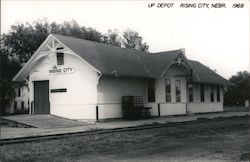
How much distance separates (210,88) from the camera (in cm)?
3506

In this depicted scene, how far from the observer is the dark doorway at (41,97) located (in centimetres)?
2462

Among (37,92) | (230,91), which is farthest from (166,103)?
(230,91)

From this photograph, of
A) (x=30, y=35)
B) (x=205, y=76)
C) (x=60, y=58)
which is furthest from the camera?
(x=30, y=35)

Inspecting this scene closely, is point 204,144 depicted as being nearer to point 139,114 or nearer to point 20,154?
point 20,154

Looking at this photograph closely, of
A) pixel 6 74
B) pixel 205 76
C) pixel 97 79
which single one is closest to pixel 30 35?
pixel 6 74

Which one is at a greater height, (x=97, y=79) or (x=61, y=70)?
(x=61, y=70)

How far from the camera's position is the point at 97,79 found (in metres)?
22.1

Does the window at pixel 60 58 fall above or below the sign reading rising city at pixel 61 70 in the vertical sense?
above

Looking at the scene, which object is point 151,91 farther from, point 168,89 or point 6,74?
point 6,74

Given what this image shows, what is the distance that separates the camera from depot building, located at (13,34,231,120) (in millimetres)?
22609

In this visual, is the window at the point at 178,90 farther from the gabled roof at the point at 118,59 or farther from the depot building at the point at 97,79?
the gabled roof at the point at 118,59

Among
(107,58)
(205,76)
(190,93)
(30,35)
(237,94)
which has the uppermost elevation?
(30,35)

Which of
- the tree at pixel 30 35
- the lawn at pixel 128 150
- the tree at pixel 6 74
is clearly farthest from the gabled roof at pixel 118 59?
the tree at pixel 30 35

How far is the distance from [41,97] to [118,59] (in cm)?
523
